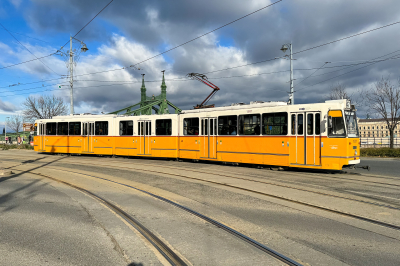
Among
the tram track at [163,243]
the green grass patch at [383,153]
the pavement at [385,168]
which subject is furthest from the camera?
the green grass patch at [383,153]

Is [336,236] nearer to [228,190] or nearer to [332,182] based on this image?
[228,190]

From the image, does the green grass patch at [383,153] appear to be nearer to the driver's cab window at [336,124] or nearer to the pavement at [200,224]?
the driver's cab window at [336,124]

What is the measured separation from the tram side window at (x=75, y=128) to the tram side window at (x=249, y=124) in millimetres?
12801

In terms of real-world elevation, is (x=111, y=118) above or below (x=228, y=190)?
above

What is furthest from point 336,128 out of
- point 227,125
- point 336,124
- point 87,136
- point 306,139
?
point 87,136

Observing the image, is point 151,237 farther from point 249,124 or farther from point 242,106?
point 242,106

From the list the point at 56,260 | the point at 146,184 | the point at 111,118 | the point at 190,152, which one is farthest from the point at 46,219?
the point at 111,118

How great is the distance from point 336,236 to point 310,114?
27.2 ft

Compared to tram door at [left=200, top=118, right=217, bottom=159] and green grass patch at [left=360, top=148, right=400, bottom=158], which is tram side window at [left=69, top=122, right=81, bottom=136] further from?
green grass patch at [left=360, top=148, right=400, bottom=158]

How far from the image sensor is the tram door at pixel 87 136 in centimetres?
2116

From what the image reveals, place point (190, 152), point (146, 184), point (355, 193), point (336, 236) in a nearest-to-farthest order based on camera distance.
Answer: point (336, 236), point (355, 193), point (146, 184), point (190, 152)

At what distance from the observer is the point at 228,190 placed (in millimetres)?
8812

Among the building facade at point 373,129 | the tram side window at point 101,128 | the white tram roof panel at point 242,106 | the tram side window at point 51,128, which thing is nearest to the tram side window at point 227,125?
the white tram roof panel at point 242,106

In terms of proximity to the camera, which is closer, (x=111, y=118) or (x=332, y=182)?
(x=332, y=182)
